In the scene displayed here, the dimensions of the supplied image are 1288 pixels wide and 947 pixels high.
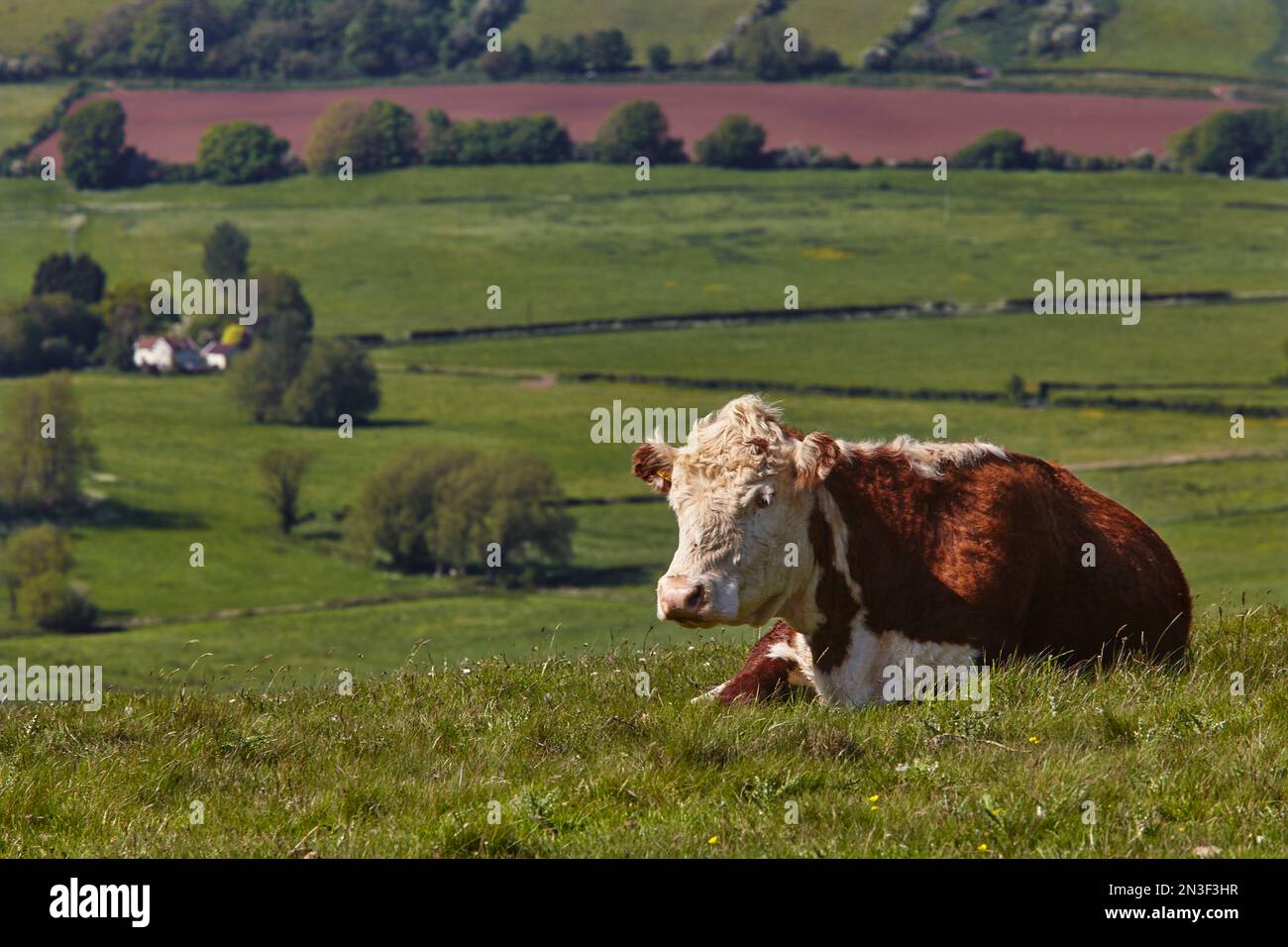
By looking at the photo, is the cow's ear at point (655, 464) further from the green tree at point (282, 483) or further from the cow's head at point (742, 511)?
the green tree at point (282, 483)

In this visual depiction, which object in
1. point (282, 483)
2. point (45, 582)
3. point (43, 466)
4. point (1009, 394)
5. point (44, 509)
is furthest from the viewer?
point (43, 466)

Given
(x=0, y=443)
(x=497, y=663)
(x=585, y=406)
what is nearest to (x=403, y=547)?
(x=585, y=406)

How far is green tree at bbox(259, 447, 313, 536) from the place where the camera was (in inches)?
7165

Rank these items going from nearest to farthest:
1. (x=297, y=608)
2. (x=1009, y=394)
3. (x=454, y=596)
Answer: (x=297, y=608)
(x=454, y=596)
(x=1009, y=394)

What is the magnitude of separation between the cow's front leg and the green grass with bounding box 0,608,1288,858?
1.43 feet

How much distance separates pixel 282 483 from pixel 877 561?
179855 millimetres

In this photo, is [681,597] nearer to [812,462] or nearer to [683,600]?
[683,600]

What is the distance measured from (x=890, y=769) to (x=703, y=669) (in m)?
3.43

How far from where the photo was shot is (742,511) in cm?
1050

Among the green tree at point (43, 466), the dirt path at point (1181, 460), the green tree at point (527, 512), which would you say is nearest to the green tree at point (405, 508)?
the green tree at point (527, 512)

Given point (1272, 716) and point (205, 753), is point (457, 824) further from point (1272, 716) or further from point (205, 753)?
point (1272, 716)

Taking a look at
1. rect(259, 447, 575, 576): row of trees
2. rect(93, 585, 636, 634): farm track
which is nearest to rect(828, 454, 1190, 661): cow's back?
rect(93, 585, 636, 634): farm track

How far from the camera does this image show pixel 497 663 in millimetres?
12523

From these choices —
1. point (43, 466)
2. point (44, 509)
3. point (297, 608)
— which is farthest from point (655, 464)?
point (43, 466)
